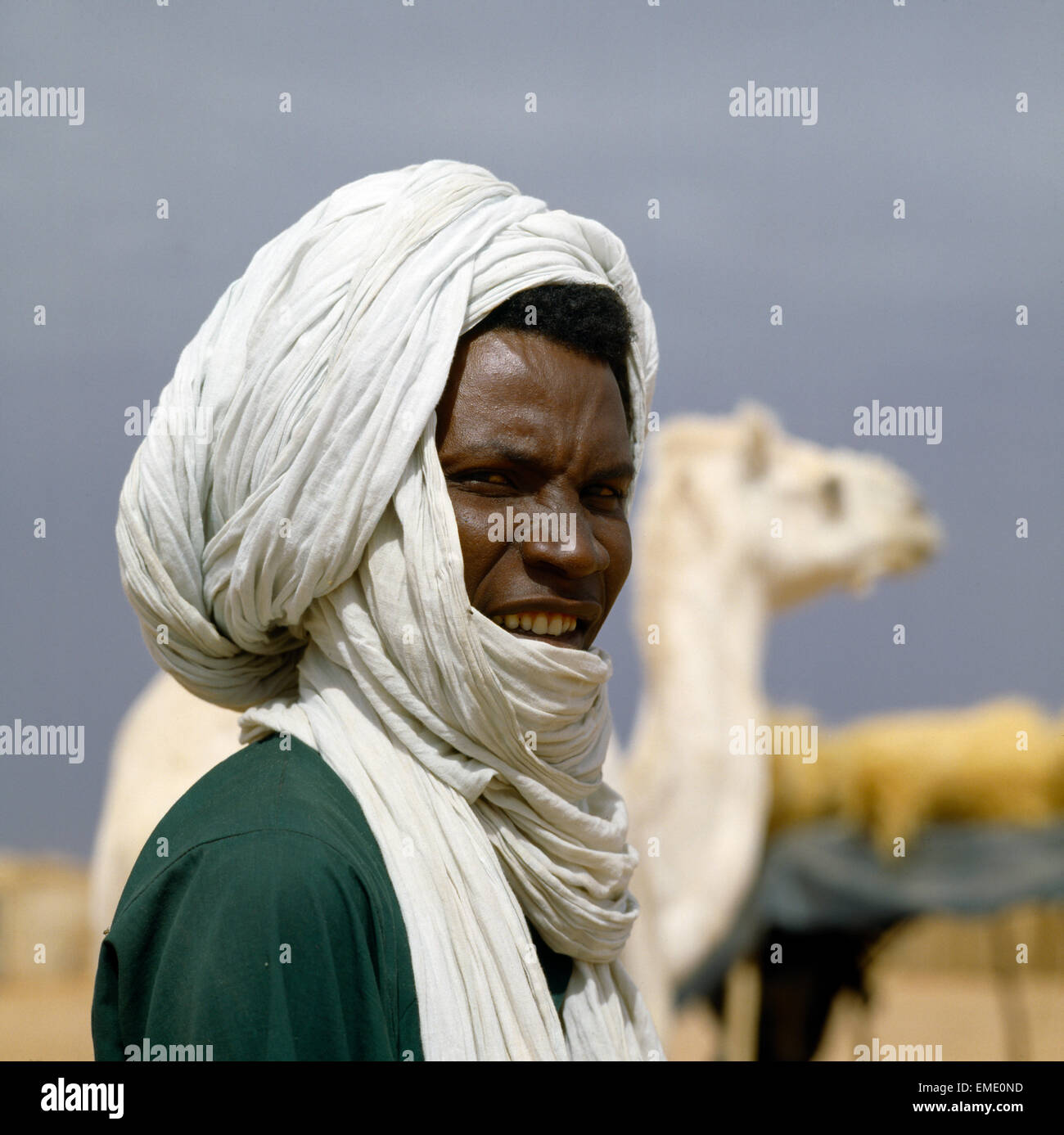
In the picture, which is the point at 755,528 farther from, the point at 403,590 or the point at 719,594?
the point at 403,590

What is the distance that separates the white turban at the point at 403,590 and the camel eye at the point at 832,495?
6.12m

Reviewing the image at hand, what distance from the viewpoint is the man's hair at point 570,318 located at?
1.89 metres

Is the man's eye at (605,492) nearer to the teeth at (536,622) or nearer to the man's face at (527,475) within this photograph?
the man's face at (527,475)

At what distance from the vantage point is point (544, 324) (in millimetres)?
1903

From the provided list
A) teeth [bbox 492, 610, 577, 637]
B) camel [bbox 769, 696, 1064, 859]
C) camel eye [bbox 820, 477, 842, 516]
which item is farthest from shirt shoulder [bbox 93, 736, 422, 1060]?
camel [bbox 769, 696, 1064, 859]

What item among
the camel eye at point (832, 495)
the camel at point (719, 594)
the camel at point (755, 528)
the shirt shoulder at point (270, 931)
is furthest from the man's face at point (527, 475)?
the camel eye at point (832, 495)

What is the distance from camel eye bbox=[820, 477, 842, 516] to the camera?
312 inches

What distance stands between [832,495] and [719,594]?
45.3 inches

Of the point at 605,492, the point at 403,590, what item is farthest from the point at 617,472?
the point at 403,590

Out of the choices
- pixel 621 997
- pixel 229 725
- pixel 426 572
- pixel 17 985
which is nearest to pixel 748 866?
pixel 229 725

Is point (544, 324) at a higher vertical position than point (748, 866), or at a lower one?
higher

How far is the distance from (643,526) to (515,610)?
5468mm

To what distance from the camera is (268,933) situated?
1.50m
